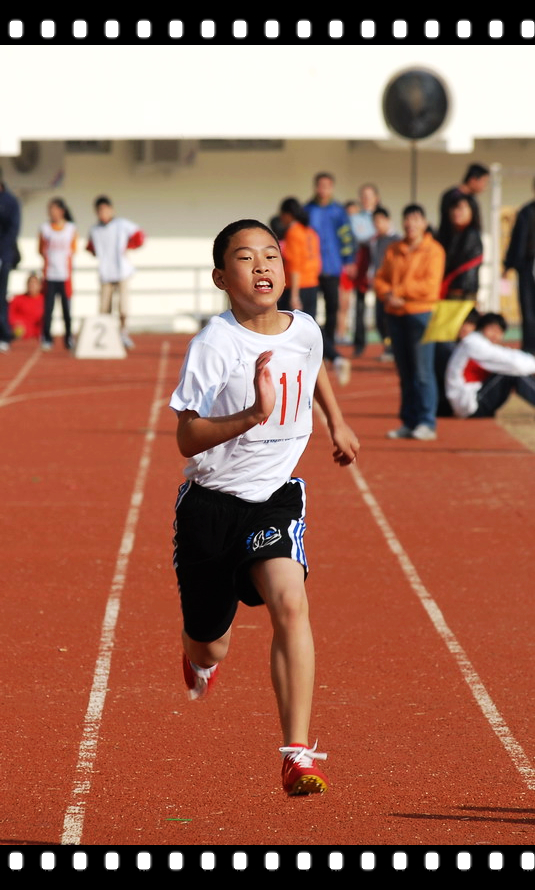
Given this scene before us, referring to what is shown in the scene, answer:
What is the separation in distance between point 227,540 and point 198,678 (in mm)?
770

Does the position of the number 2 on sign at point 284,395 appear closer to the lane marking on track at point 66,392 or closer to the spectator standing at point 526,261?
the lane marking on track at point 66,392

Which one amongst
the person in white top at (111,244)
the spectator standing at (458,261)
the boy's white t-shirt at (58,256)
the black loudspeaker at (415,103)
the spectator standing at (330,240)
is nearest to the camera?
the spectator standing at (458,261)

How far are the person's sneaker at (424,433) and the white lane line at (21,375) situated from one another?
4651mm

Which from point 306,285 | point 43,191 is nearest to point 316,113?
point 43,191

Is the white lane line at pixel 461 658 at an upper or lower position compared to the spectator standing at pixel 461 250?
lower

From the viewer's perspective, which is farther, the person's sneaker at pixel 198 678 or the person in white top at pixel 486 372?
the person in white top at pixel 486 372

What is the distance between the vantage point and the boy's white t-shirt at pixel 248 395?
179 inches

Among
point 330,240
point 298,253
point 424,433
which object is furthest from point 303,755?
point 330,240

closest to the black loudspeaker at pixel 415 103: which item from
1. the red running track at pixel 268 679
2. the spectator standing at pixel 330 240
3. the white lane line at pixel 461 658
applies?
the spectator standing at pixel 330 240

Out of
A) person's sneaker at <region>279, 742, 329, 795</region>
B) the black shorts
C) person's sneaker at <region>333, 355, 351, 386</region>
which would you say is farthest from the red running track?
person's sneaker at <region>333, 355, 351, 386</region>
